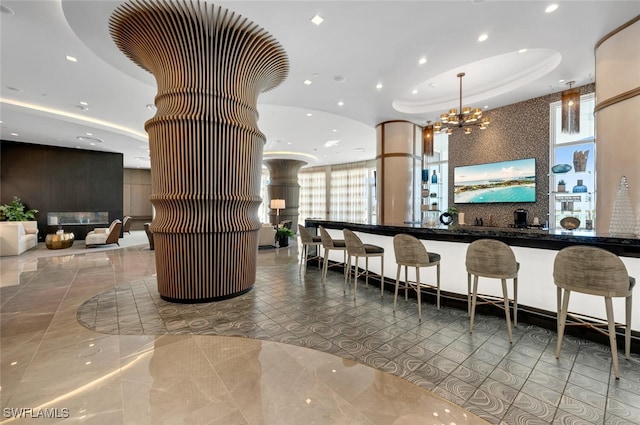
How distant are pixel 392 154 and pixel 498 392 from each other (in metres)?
6.32

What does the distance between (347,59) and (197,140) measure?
270 cm

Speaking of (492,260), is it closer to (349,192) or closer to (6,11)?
(6,11)

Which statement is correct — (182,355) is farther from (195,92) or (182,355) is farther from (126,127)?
(126,127)

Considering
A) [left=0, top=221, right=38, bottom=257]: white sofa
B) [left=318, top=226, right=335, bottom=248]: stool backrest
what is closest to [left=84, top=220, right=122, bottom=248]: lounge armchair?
[left=0, top=221, right=38, bottom=257]: white sofa

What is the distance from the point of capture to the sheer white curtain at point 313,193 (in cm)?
1529

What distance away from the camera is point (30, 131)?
8.30 m

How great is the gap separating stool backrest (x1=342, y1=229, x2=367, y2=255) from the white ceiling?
9.22 ft

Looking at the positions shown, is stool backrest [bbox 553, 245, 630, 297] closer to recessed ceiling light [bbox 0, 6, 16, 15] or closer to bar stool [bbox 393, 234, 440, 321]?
bar stool [bbox 393, 234, 440, 321]

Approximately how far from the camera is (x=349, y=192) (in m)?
14.0

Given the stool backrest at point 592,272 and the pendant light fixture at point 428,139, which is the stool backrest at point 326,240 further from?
the pendant light fixture at point 428,139

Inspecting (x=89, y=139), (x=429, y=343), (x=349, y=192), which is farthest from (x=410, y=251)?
(x=89, y=139)

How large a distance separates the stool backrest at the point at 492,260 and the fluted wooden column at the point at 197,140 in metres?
2.99

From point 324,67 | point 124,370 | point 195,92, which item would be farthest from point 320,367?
point 324,67

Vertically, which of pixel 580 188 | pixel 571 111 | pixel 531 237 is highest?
pixel 571 111
